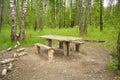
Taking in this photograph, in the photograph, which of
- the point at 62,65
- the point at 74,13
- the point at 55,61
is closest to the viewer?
the point at 62,65

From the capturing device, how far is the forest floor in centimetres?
546

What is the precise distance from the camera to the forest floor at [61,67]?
5.46 metres

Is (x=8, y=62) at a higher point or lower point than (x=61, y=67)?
higher

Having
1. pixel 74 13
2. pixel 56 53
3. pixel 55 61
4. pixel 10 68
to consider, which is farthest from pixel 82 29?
pixel 74 13

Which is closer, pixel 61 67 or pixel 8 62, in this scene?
pixel 61 67

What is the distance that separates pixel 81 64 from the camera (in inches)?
260

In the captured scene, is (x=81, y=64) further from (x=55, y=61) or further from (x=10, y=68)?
(x=10, y=68)

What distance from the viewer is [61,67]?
6.28m

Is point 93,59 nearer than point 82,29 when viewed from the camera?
Yes

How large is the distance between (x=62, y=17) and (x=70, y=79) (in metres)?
23.6

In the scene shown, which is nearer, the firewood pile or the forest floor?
the forest floor

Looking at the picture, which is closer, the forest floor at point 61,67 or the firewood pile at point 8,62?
the forest floor at point 61,67

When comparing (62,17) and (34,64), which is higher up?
(62,17)

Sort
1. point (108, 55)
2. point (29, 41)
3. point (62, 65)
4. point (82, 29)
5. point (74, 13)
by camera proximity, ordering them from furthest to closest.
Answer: point (74, 13) < point (82, 29) < point (29, 41) < point (108, 55) < point (62, 65)
